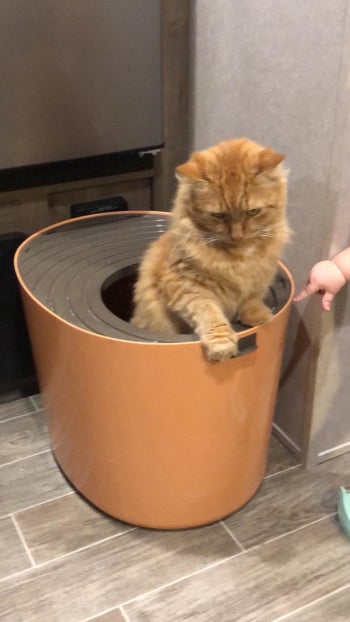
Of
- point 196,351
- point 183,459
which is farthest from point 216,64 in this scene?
point 183,459

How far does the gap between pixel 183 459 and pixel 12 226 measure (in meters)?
0.72

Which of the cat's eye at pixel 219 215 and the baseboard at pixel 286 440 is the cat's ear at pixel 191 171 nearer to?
the cat's eye at pixel 219 215

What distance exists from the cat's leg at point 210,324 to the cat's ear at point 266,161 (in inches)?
9.4

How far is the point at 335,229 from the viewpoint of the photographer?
124 cm

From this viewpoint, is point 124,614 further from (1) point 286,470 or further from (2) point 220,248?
(2) point 220,248

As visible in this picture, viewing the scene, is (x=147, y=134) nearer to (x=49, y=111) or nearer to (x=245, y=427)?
(x=49, y=111)

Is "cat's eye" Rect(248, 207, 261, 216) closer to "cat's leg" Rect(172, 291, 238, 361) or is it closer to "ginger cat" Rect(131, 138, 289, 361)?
"ginger cat" Rect(131, 138, 289, 361)

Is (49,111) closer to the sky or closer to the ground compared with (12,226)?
closer to the sky

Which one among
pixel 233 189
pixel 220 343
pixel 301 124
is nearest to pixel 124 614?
pixel 220 343

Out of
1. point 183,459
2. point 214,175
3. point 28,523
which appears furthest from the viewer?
point 28,523

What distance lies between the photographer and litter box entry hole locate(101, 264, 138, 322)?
1.35 m

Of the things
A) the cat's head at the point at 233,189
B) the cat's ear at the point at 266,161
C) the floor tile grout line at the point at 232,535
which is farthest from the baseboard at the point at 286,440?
the cat's ear at the point at 266,161

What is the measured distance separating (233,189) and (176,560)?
74 centimetres

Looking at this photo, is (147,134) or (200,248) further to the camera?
(147,134)
